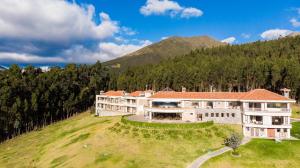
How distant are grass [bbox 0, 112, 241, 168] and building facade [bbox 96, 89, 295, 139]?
13.3ft

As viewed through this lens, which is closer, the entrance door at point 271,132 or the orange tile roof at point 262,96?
the entrance door at point 271,132

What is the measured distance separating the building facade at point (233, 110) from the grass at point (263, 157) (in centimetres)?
590

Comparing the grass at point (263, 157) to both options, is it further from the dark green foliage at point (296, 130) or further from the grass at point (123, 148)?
the dark green foliage at point (296, 130)

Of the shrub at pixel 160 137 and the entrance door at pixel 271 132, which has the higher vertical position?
the entrance door at pixel 271 132

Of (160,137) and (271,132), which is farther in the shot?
(271,132)

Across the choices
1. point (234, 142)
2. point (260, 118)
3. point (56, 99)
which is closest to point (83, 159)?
point (234, 142)

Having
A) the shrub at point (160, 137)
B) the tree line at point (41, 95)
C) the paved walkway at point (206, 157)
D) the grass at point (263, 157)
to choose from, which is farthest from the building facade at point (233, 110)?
the tree line at point (41, 95)

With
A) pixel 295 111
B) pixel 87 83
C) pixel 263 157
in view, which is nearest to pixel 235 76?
pixel 295 111

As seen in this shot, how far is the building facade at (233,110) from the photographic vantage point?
65.6m

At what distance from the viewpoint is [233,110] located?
7388cm

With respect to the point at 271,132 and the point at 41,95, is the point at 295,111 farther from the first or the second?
the point at 41,95

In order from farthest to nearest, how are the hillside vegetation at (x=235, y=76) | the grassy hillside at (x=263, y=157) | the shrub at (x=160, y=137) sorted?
the hillside vegetation at (x=235, y=76)
the shrub at (x=160, y=137)
the grassy hillside at (x=263, y=157)

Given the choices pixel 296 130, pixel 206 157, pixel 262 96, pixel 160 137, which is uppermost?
pixel 262 96

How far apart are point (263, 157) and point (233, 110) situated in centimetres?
2061
